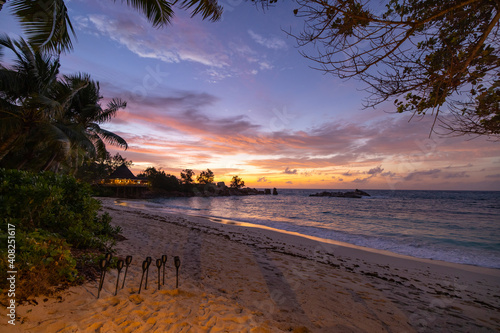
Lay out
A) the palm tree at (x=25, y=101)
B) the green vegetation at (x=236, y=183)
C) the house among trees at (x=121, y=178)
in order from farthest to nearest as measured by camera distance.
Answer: the green vegetation at (x=236, y=183) < the house among trees at (x=121, y=178) < the palm tree at (x=25, y=101)

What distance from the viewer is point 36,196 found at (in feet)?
13.9

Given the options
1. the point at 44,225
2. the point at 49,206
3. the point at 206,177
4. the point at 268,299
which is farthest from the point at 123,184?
the point at 268,299

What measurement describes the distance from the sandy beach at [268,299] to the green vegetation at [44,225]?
320 mm

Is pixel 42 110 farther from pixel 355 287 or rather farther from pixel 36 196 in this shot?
pixel 355 287

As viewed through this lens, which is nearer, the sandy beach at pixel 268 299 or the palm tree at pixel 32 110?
the sandy beach at pixel 268 299

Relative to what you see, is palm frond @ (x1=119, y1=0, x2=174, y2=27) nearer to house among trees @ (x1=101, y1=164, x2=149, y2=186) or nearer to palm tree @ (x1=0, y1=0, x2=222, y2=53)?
palm tree @ (x1=0, y1=0, x2=222, y2=53)

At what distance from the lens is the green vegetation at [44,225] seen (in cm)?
281

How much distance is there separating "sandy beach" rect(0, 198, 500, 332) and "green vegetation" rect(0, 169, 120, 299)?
32cm

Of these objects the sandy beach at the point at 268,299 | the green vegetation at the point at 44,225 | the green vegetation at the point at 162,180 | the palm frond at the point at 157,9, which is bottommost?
the sandy beach at the point at 268,299

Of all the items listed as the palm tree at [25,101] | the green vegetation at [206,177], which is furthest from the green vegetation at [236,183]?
the palm tree at [25,101]

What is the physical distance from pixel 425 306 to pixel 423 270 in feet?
12.6

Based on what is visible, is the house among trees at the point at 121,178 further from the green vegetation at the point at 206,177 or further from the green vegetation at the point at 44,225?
the green vegetation at the point at 44,225

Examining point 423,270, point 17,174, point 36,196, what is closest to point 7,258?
point 36,196

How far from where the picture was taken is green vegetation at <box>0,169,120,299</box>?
2813 millimetres
